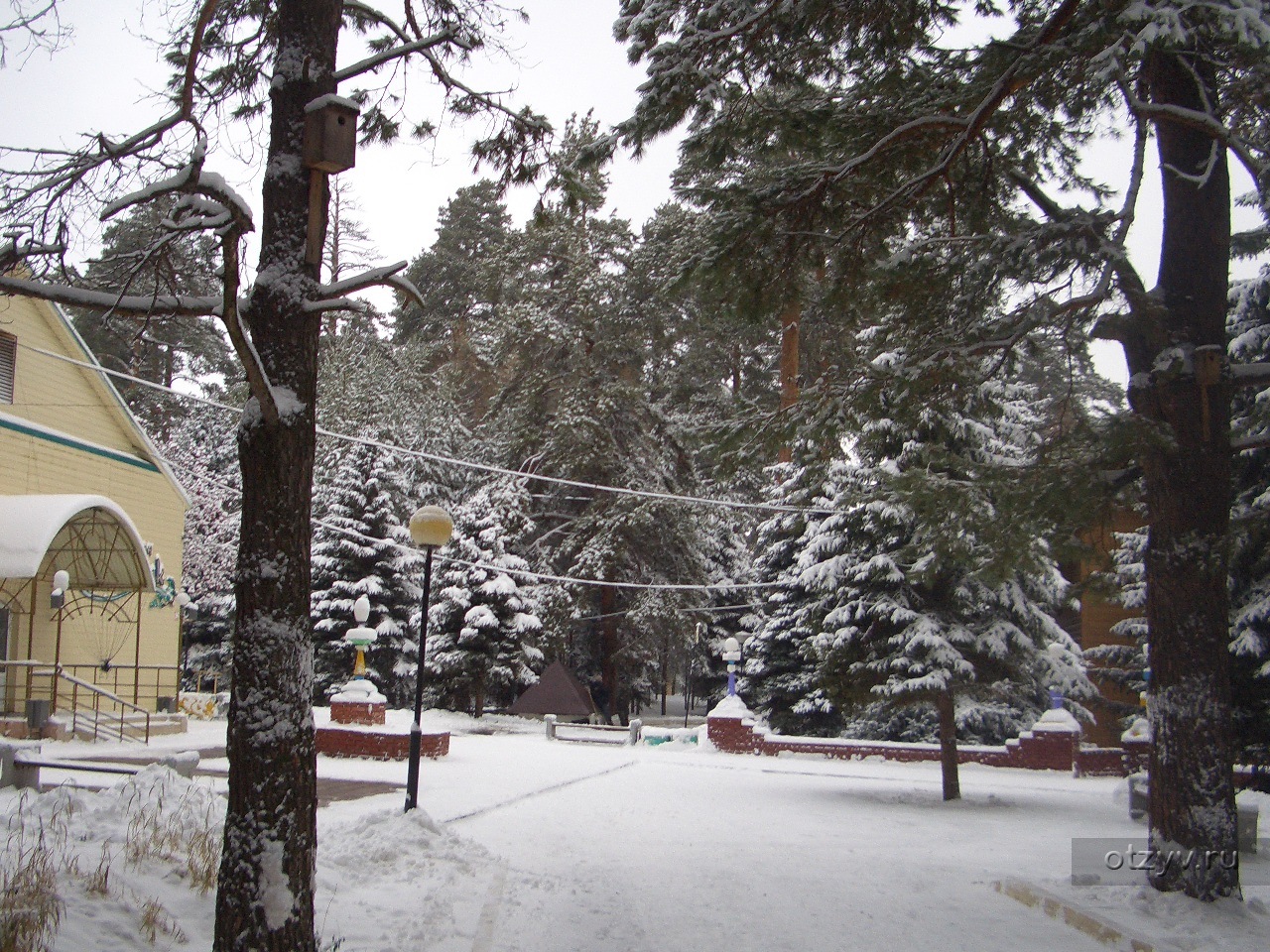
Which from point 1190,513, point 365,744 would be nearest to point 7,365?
point 365,744

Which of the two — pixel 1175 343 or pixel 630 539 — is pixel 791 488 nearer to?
pixel 630 539

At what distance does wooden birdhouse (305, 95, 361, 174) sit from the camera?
17.4 feet

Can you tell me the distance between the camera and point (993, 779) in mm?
18219

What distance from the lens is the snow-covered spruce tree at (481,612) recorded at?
29.7 m

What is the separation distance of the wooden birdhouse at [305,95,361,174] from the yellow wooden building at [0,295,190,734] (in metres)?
12.0

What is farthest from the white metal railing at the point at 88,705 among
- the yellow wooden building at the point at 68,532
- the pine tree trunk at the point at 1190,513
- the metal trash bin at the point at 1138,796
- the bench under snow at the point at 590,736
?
the pine tree trunk at the point at 1190,513

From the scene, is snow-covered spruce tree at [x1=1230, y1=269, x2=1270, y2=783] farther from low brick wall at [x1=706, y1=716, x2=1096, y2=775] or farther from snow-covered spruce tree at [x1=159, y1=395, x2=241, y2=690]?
snow-covered spruce tree at [x1=159, y1=395, x2=241, y2=690]

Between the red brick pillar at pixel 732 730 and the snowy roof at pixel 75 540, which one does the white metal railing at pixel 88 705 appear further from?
the red brick pillar at pixel 732 730

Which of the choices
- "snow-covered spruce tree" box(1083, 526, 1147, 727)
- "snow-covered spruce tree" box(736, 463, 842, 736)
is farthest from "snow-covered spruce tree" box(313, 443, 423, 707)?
"snow-covered spruce tree" box(1083, 526, 1147, 727)

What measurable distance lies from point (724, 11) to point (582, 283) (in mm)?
23532

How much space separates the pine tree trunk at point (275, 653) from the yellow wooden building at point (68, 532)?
11.8m

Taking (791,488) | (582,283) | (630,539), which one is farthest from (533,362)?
(791,488)

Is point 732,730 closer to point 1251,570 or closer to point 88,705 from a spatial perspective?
point 1251,570

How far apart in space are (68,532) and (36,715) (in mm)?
3311
